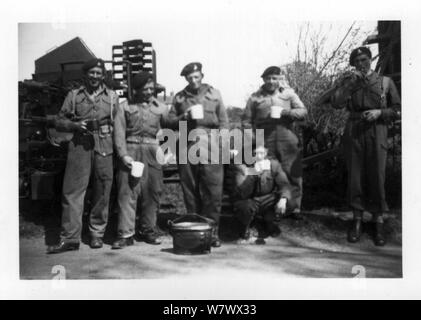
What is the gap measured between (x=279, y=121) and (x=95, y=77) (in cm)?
211

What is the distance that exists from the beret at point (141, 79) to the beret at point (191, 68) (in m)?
0.37

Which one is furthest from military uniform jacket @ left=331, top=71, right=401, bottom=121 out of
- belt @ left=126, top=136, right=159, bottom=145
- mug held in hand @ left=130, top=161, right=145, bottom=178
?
mug held in hand @ left=130, top=161, right=145, bottom=178

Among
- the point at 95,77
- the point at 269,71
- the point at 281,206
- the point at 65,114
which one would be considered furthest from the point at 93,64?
the point at 281,206

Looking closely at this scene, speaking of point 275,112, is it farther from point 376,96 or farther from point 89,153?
point 89,153

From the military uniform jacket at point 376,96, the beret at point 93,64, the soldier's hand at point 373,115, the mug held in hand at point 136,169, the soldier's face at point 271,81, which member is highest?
the beret at point 93,64

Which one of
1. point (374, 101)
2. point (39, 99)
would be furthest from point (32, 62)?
point (374, 101)

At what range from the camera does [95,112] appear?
623 centimetres

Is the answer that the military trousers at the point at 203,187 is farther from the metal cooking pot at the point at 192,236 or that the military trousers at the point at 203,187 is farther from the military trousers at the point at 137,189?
the military trousers at the point at 137,189

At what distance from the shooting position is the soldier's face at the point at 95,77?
622 cm

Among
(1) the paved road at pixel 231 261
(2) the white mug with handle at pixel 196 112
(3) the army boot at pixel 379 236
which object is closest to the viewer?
(1) the paved road at pixel 231 261

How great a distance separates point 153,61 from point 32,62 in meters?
1.39

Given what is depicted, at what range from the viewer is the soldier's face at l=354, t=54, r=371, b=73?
246 inches

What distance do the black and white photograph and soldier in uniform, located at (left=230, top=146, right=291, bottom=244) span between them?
0.6 inches

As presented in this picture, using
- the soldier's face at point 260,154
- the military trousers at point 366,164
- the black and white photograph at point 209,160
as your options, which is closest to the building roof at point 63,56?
the black and white photograph at point 209,160
